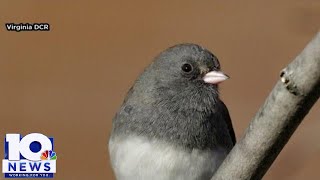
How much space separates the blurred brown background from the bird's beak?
23.4 inches

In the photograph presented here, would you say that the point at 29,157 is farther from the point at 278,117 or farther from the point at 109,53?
the point at 278,117

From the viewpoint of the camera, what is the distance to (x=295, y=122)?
1.13 meters

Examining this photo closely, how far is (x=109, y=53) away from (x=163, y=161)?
0.94 meters

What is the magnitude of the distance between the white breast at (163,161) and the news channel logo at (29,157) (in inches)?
29.1

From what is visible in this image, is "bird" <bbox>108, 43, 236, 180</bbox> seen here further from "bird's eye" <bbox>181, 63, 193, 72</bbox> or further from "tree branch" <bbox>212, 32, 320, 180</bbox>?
"tree branch" <bbox>212, 32, 320, 180</bbox>

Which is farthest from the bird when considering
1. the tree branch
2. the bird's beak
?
the tree branch

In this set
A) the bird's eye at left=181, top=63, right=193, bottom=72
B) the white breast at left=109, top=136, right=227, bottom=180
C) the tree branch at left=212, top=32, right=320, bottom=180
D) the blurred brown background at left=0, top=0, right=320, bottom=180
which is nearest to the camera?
the tree branch at left=212, top=32, right=320, bottom=180

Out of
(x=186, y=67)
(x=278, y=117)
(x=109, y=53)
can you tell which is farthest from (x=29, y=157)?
(x=278, y=117)

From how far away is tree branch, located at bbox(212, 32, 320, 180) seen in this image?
1038 millimetres

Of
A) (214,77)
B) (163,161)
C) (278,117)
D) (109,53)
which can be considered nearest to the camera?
(278,117)

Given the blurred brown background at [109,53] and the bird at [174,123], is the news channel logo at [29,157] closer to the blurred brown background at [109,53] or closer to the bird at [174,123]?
the blurred brown background at [109,53]

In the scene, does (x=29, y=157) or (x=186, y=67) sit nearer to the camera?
(x=186, y=67)

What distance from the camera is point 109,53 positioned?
2.54 metres

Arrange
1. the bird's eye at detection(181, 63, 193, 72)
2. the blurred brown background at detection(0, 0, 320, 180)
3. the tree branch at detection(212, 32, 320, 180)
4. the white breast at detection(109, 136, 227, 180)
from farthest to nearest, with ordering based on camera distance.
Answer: the blurred brown background at detection(0, 0, 320, 180)
the bird's eye at detection(181, 63, 193, 72)
the white breast at detection(109, 136, 227, 180)
the tree branch at detection(212, 32, 320, 180)
